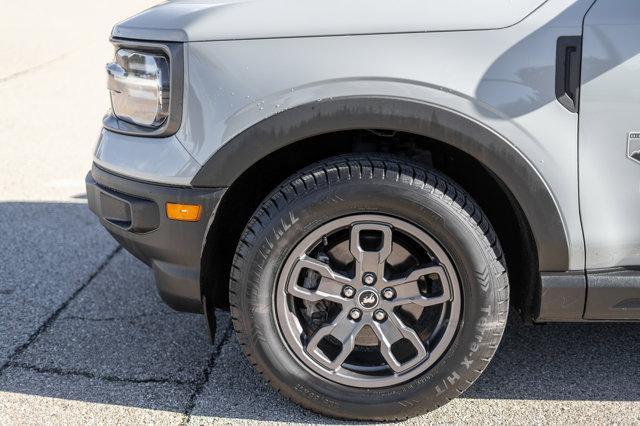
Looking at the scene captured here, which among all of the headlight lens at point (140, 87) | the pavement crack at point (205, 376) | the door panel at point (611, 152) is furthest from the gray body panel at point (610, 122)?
the pavement crack at point (205, 376)

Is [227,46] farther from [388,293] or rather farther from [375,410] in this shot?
[375,410]

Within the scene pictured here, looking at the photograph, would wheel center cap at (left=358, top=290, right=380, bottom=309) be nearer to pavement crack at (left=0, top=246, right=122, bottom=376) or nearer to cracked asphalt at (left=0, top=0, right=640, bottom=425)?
cracked asphalt at (left=0, top=0, right=640, bottom=425)

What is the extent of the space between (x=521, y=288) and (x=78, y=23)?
439 inches

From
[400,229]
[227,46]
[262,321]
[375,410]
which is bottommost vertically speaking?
[375,410]

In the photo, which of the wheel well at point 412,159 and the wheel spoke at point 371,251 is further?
the wheel well at point 412,159

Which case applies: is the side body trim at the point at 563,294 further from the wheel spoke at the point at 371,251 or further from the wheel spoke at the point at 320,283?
the wheel spoke at the point at 320,283

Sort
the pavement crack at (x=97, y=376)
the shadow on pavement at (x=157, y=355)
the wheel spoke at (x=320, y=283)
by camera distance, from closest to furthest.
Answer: the wheel spoke at (x=320, y=283), the shadow on pavement at (x=157, y=355), the pavement crack at (x=97, y=376)

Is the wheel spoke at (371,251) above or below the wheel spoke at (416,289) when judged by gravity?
above

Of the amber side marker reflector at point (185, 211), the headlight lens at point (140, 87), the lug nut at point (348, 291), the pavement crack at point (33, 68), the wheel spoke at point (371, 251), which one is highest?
the headlight lens at point (140, 87)

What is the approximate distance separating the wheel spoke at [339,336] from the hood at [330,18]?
3.18 ft

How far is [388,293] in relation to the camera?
2889 mm

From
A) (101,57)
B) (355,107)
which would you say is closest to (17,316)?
(355,107)

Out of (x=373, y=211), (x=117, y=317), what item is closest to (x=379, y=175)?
(x=373, y=211)

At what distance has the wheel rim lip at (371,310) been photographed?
278 cm
